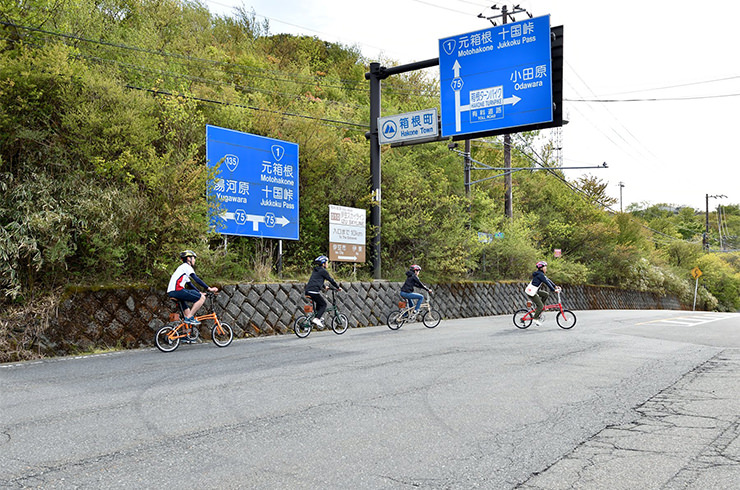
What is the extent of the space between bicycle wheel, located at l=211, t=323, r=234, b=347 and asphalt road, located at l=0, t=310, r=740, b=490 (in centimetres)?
133

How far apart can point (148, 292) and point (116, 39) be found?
9859mm

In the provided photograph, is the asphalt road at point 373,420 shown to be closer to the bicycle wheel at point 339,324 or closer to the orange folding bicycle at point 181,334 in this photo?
the orange folding bicycle at point 181,334

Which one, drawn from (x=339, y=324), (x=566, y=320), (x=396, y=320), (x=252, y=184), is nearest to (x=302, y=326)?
(x=339, y=324)

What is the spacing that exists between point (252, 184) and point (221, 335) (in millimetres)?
5682

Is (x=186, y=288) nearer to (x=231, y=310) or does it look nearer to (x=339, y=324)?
(x=231, y=310)

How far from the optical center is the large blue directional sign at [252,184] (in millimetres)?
16438

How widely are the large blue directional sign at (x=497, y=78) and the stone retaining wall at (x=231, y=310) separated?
6.23 meters

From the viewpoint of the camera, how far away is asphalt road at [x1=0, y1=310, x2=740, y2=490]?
4.66 metres

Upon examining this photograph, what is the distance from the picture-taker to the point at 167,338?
1253cm

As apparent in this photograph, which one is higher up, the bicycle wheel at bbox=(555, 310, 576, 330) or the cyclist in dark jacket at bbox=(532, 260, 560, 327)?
the cyclist in dark jacket at bbox=(532, 260, 560, 327)

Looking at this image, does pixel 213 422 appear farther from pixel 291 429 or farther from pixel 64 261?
pixel 64 261

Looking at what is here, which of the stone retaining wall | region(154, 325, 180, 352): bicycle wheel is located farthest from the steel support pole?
region(154, 325, 180, 352): bicycle wheel

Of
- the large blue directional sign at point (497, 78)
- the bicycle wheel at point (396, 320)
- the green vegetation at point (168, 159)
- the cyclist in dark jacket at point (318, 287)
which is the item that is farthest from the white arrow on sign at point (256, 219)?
the large blue directional sign at point (497, 78)

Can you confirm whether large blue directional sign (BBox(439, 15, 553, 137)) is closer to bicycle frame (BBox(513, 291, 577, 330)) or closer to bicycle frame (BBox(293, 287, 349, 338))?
bicycle frame (BBox(513, 291, 577, 330))
